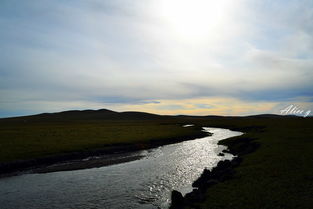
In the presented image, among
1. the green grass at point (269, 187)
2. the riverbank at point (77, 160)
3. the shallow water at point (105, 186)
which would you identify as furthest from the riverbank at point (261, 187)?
the riverbank at point (77, 160)

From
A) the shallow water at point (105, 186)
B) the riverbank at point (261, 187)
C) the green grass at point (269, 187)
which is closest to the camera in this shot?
the green grass at point (269, 187)

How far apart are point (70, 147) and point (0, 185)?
57.6ft

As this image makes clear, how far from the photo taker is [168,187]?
22.5m

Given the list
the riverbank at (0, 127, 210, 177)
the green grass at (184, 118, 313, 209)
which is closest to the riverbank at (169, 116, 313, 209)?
the green grass at (184, 118, 313, 209)

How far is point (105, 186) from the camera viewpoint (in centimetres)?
2353

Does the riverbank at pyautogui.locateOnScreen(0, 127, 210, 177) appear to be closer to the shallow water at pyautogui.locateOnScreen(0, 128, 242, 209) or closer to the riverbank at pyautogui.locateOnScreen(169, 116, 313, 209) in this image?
the shallow water at pyautogui.locateOnScreen(0, 128, 242, 209)

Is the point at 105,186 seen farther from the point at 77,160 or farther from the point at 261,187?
the point at 261,187

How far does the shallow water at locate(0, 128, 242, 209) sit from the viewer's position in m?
18.9

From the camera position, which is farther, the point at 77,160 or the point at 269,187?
the point at 77,160

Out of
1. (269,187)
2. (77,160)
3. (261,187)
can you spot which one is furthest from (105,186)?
(269,187)

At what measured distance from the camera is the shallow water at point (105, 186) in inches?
744

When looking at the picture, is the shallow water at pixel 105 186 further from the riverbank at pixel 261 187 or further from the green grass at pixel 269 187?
the green grass at pixel 269 187

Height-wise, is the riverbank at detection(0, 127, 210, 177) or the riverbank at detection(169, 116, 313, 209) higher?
the riverbank at detection(169, 116, 313, 209)

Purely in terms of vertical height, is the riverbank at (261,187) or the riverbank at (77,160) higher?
the riverbank at (261,187)
